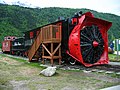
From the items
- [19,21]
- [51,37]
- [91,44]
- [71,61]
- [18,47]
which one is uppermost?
[19,21]

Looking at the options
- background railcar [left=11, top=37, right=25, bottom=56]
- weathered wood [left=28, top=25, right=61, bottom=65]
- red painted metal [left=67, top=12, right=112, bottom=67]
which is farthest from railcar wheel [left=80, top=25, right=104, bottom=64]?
background railcar [left=11, top=37, right=25, bottom=56]

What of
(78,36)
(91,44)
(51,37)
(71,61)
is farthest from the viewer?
(71,61)

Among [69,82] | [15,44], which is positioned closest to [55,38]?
[69,82]

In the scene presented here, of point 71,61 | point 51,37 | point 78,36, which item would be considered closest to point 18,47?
point 71,61

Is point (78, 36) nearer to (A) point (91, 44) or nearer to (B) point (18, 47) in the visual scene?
(A) point (91, 44)

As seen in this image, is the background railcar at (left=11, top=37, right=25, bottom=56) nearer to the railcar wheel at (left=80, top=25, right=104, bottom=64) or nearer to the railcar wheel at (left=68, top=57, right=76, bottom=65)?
the railcar wheel at (left=68, top=57, right=76, bottom=65)

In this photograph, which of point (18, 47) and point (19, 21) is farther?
point (19, 21)

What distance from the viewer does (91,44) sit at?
1490cm

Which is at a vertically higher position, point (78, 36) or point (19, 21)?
point (19, 21)

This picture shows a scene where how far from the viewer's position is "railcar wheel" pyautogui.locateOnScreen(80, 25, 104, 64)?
14.8m

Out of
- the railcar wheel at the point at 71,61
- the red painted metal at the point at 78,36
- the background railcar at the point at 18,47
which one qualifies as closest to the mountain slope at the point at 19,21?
the background railcar at the point at 18,47

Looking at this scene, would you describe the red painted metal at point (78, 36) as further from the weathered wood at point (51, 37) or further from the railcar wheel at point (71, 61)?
the weathered wood at point (51, 37)

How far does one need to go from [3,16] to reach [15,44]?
38.1 m

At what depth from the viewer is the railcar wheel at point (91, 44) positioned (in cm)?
1475
